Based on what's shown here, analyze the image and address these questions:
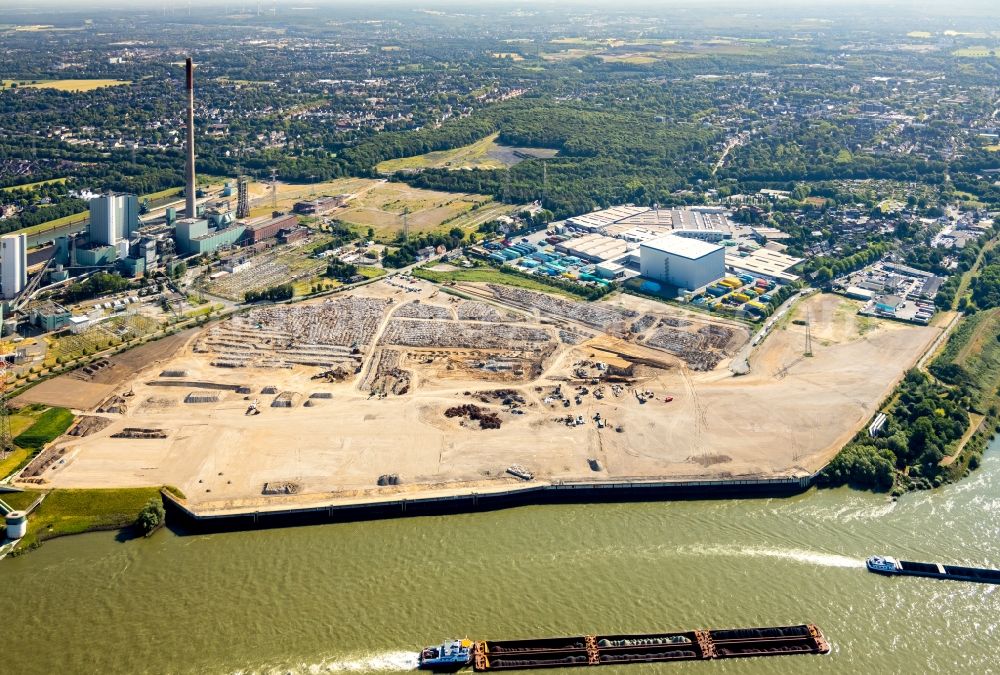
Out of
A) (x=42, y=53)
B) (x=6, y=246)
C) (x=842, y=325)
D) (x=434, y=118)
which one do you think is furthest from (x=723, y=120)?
(x=42, y=53)

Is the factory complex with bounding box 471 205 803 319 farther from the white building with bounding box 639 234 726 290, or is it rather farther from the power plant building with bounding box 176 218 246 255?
the power plant building with bounding box 176 218 246 255

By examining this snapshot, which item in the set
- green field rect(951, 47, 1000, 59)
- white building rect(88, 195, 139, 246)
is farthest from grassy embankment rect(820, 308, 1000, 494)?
green field rect(951, 47, 1000, 59)

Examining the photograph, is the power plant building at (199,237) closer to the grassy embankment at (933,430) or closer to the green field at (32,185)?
the green field at (32,185)

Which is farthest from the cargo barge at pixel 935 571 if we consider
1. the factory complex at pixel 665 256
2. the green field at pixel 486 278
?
the green field at pixel 486 278

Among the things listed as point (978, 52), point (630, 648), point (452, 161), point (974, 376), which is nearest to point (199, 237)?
point (452, 161)

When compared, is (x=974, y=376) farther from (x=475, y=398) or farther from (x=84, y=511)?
(x=84, y=511)

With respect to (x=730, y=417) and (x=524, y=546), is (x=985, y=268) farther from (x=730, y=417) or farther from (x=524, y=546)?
(x=524, y=546)
